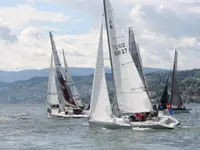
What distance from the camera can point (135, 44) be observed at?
6050 cm

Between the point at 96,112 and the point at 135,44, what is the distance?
61.9ft

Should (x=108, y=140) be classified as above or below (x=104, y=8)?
below

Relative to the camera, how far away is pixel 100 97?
4344 cm

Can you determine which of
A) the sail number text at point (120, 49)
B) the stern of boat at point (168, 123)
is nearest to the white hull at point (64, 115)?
the stern of boat at point (168, 123)

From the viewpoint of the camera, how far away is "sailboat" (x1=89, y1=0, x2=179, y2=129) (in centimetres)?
4306

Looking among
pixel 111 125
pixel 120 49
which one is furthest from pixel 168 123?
pixel 120 49

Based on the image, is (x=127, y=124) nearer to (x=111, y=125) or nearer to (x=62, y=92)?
(x=111, y=125)

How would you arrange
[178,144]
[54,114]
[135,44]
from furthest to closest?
[54,114], [135,44], [178,144]

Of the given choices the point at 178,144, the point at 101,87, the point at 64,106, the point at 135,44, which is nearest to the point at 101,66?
the point at 101,87

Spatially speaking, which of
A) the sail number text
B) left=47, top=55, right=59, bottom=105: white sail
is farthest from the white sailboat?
left=47, top=55, right=59, bottom=105: white sail

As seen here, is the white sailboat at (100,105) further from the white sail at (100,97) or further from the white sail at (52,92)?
the white sail at (52,92)

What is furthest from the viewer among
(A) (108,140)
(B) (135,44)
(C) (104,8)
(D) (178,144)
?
(B) (135,44)

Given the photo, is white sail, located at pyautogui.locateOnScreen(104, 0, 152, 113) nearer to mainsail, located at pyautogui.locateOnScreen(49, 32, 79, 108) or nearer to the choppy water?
the choppy water

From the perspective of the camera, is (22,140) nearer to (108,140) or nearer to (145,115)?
(108,140)
